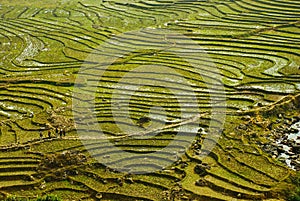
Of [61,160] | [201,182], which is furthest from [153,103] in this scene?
[201,182]

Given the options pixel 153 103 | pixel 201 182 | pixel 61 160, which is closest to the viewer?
pixel 201 182

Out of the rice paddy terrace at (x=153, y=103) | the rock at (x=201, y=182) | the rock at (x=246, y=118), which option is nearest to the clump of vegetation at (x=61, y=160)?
the rice paddy terrace at (x=153, y=103)

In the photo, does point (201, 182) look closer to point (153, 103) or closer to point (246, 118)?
point (246, 118)

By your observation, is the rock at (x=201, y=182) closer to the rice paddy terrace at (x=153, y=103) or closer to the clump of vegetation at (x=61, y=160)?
the rice paddy terrace at (x=153, y=103)

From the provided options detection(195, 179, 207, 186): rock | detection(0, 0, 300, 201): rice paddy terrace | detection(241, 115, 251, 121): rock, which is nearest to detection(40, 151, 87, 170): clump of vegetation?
detection(0, 0, 300, 201): rice paddy terrace

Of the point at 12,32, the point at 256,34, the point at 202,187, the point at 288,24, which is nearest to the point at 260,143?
the point at 202,187

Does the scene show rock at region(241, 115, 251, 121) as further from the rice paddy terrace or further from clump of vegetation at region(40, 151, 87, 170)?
clump of vegetation at region(40, 151, 87, 170)

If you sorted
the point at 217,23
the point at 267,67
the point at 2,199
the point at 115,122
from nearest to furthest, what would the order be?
the point at 2,199 → the point at 115,122 → the point at 267,67 → the point at 217,23

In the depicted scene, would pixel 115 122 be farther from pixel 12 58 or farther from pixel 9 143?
pixel 12 58
